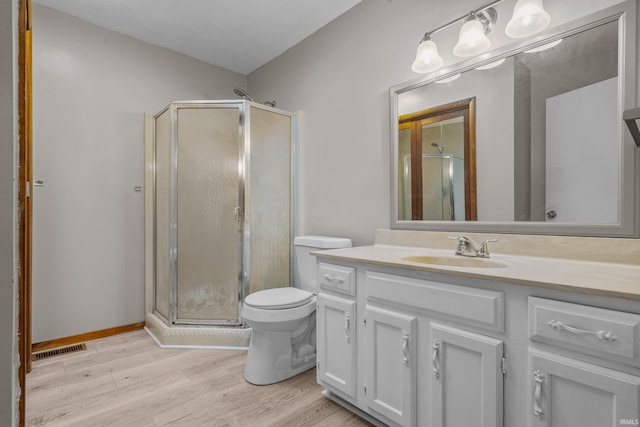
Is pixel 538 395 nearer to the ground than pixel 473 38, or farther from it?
nearer to the ground

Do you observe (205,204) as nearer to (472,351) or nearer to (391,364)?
(391,364)

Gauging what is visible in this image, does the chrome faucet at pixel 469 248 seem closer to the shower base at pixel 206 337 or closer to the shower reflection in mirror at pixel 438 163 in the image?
the shower reflection in mirror at pixel 438 163

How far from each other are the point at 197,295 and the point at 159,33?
2.19 metres

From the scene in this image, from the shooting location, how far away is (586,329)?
876 millimetres

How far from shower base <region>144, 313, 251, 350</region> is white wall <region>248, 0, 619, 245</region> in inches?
38.6

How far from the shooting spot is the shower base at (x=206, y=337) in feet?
7.72

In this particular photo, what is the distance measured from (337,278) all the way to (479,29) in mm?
1436

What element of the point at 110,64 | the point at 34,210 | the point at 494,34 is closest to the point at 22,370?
the point at 34,210

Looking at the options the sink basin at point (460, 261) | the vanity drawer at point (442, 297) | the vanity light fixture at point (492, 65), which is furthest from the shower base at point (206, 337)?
the vanity light fixture at point (492, 65)

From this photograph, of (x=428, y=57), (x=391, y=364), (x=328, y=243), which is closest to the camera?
(x=391, y=364)

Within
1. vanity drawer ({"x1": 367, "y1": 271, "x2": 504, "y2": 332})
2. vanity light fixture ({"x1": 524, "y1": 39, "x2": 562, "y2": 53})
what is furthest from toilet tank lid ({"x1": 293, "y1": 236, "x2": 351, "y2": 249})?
vanity light fixture ({"x1": 524, "y1": 39, "x2": 562, "y2": 53})

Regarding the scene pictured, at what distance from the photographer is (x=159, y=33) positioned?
8.55 ft

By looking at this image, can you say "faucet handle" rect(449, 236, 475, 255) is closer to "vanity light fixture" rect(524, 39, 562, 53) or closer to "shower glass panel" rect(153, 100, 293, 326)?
"vanity light fixture" rect(524, 39, 562, 53)

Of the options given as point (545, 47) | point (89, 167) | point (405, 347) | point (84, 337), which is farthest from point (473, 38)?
point (84, 337)
